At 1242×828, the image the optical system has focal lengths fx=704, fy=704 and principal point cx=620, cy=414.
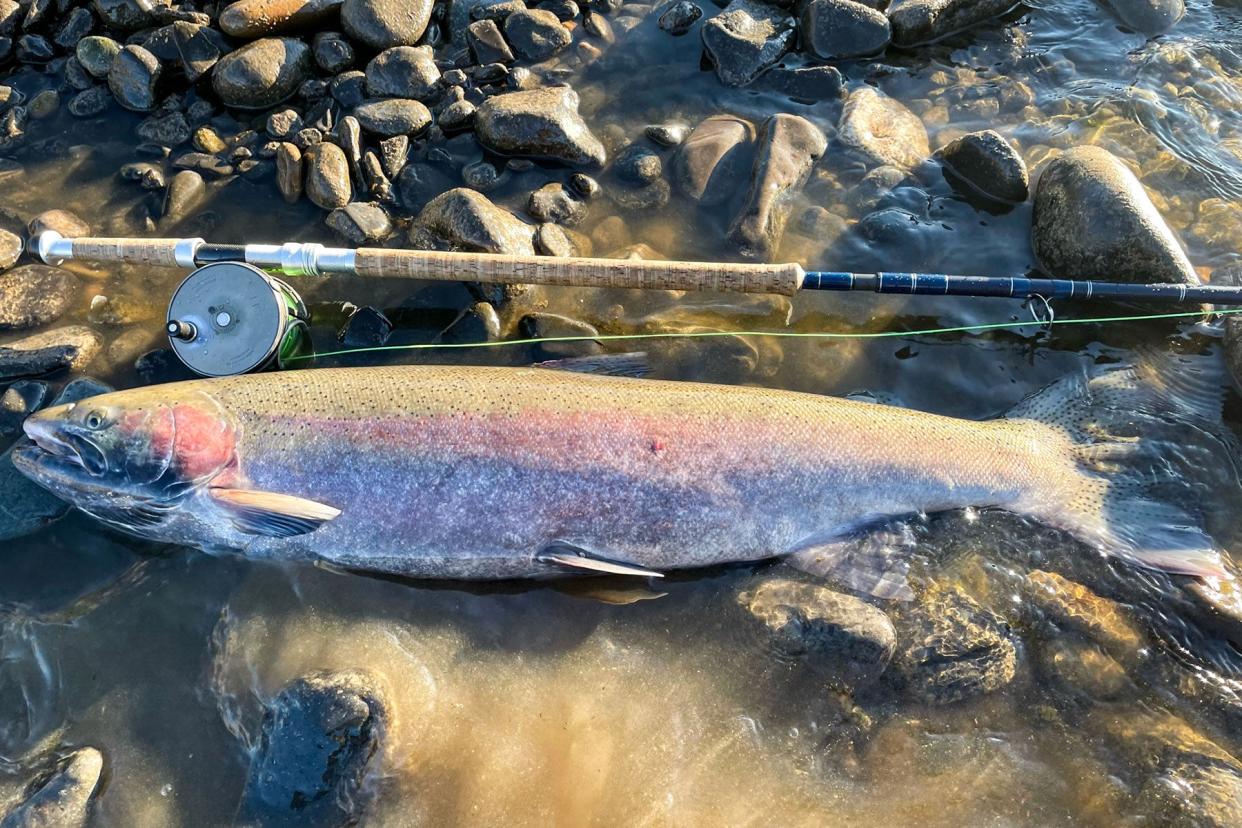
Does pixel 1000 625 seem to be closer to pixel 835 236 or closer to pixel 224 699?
pixel 835 236

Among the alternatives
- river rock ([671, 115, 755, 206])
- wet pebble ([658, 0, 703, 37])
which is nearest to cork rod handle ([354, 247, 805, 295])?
river rock ([671, 115, 755, 206])

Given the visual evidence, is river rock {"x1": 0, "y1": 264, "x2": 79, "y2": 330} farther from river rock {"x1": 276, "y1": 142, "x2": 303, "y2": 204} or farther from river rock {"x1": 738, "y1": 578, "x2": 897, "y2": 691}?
river rock {"x1": 738, "y1": 578, "x2": 897, "y2": 691}

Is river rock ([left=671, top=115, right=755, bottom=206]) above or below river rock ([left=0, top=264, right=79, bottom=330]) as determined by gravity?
above

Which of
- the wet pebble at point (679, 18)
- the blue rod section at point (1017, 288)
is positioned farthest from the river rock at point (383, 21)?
the blue rod section at point (1017, 288)

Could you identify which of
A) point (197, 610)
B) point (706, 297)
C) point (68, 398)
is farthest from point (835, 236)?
point (68, 398)

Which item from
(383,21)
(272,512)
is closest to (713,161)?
(383,21)

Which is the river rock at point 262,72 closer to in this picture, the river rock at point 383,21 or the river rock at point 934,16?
the river rock at point 383,21
